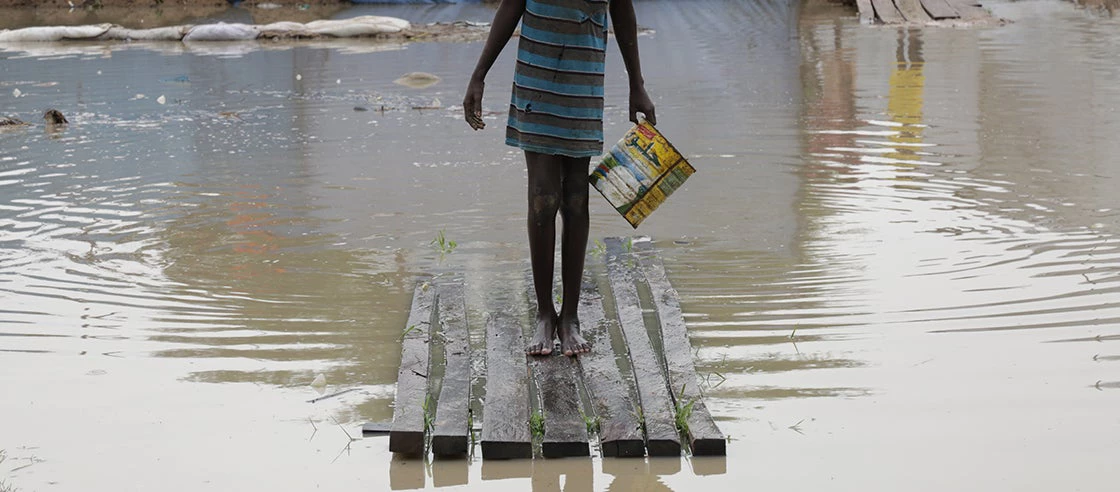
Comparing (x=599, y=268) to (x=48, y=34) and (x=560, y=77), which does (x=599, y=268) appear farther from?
(x=48, y=34)

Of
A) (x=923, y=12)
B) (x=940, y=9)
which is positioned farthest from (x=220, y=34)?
(x=940, y=9)

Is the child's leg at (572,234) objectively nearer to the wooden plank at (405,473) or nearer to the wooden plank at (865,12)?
the wooden plank at (405,473)

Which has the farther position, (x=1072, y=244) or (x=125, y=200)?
(x=125, y=200)

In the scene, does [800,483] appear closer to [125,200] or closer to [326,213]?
[326,213]

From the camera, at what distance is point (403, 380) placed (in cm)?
343

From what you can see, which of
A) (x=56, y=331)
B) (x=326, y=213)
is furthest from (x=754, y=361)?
(x=326, y=213)

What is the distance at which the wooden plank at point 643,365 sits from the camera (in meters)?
2.99

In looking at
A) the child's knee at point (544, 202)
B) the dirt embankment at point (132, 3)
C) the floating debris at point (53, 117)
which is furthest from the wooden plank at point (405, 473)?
the dirt embankment at point (132, 3)

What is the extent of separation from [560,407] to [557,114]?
94cm

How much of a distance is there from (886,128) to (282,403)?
565 centimetres

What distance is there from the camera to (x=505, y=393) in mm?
3322

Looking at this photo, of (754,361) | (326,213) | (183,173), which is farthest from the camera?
(183,173)

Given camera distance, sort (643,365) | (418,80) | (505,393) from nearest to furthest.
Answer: (505,393)
(643,365)
(418,80)

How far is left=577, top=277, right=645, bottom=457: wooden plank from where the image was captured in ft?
9.78
